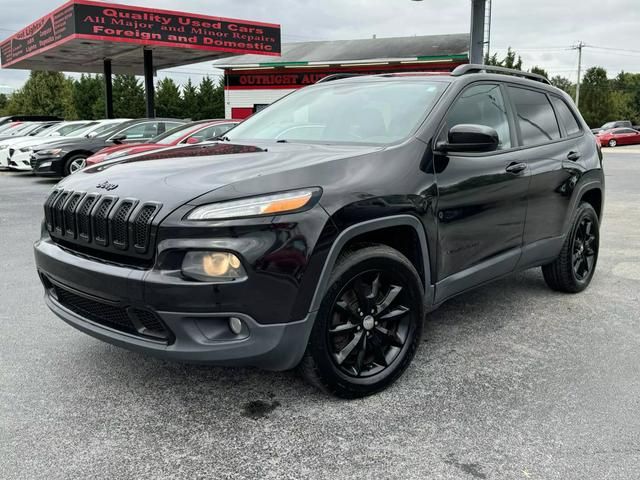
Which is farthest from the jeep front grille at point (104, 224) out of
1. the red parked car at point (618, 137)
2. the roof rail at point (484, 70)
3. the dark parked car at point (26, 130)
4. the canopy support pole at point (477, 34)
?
the red parked car at point (618, 137)

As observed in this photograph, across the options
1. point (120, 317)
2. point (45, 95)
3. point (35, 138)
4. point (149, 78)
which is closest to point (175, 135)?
point (35, 138)

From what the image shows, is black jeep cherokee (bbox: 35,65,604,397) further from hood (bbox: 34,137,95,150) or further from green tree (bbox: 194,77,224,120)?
green tree (bbox: 194,77,224,120)

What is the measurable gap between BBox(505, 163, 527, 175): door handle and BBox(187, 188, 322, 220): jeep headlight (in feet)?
5.78

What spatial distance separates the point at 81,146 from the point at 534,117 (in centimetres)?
1129

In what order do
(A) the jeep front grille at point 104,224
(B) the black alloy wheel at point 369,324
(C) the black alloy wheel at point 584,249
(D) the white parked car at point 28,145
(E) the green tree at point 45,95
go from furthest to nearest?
(E) the green tree at point 45,95
(D) the white parked car at point 28,145
(C) the black alloy wheel at point 584,249
(B) the black alloy wheel at point 369,324
(A) the jeep front grille at point 104,224

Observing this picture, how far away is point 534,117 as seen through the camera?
4.46m

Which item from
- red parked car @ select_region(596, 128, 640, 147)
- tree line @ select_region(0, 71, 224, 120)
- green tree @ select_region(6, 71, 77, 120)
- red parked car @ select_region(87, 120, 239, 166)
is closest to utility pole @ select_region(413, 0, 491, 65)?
red parked car @ select_region(87, 120, 239, 166)

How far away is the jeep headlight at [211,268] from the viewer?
2.56 meters

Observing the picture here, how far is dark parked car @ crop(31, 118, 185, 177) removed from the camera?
13055mm

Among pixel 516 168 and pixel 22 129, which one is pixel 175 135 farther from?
pixel 22 129

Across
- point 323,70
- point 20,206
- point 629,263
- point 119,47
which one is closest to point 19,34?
point 119,47

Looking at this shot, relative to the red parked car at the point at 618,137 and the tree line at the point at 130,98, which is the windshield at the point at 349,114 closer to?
the red parked car at the point at 618,137

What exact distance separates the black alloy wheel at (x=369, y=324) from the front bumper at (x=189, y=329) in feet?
0.92

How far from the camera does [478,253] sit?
12.2 ft
